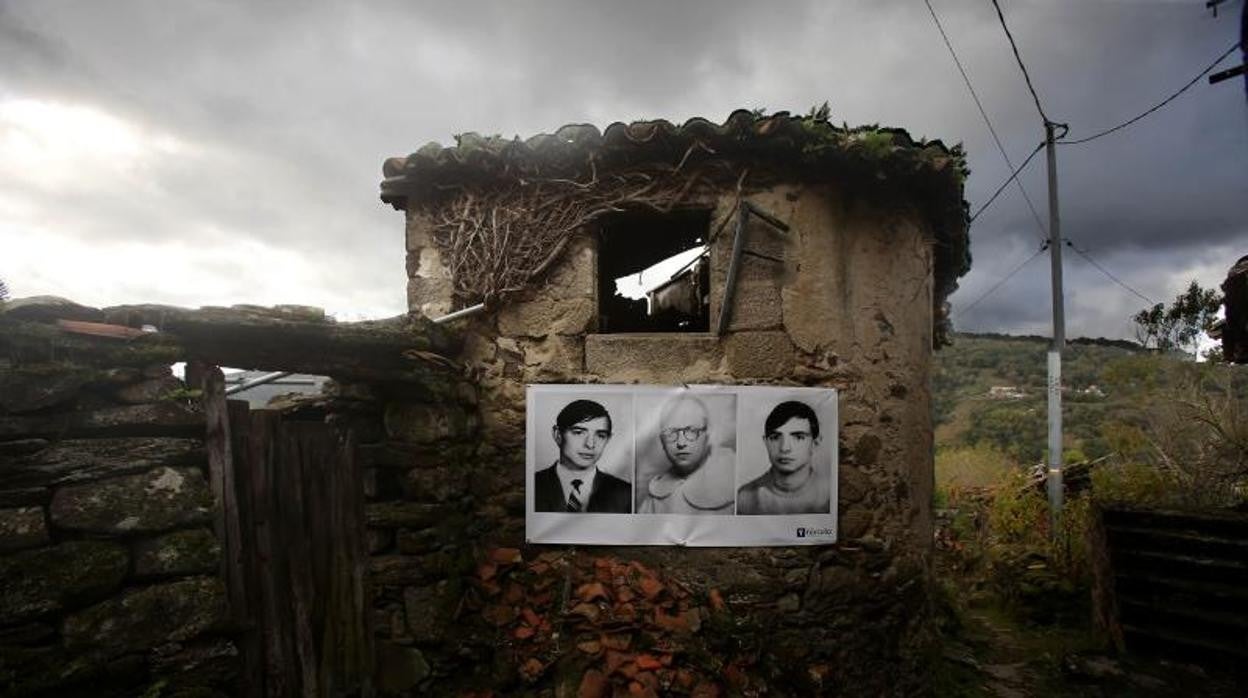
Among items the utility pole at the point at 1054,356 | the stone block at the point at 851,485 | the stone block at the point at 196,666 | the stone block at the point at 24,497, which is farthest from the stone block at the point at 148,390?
the utility pole at the point at 1054,356

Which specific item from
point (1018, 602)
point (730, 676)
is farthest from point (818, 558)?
point (1018, 602)

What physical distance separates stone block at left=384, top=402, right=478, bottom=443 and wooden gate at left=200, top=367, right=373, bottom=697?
10.6 inches

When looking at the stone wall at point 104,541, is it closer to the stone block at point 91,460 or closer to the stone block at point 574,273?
the stone block at point 91,460

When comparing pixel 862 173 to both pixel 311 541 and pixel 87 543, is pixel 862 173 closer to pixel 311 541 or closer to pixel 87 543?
pixel 311 541

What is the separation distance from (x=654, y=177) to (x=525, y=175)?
2.87ft

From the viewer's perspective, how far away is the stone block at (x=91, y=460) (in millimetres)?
2029

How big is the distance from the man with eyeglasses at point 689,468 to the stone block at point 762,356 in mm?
363

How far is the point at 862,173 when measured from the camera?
3943 millimetres

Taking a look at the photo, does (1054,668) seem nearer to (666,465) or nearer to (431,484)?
(666,465)

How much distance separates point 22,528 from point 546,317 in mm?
2664

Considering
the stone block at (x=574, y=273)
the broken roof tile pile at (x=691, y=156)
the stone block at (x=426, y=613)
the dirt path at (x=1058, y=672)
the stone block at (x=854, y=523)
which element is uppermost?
the broken roof tile pile at (x=691, y=156)

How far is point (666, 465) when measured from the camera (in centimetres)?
388

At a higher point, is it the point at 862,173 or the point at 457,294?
the point at 862,173

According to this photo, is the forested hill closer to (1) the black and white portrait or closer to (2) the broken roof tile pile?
(2) the broken roof tile pile
